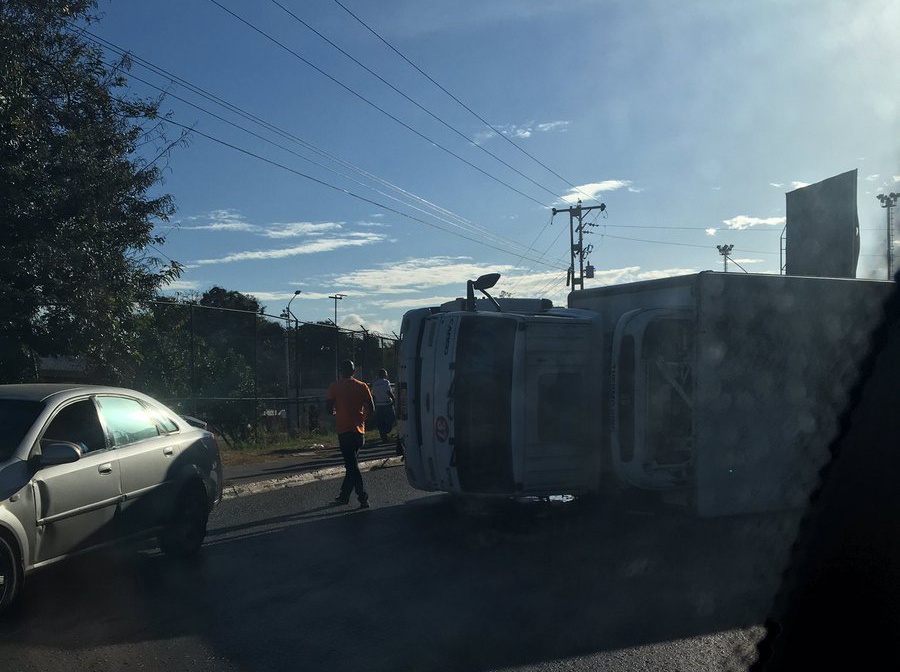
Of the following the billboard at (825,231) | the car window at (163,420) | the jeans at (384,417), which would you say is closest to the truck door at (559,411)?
the car window at (163,420)

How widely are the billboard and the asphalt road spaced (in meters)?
6.07

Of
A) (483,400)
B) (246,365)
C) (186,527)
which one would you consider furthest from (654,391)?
(246,365)

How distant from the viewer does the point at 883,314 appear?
931 cm

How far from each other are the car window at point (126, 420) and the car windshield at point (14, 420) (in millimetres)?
647

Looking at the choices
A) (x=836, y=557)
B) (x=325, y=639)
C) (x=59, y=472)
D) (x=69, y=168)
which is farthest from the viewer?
(x=69, y=168)

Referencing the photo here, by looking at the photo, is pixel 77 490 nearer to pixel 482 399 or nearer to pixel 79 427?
pixel 79 427

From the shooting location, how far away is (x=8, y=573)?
565 centimetres

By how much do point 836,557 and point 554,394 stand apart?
304cm

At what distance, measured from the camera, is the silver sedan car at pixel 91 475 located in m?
5.80

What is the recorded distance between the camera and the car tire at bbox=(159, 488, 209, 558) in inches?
304

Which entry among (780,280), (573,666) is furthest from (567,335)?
(573,666)

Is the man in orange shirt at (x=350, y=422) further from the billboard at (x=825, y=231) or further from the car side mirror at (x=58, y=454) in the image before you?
the billboard at (x=825, y=231)

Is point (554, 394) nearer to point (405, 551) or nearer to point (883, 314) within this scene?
point (405, 551)

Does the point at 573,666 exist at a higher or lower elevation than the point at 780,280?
lower
